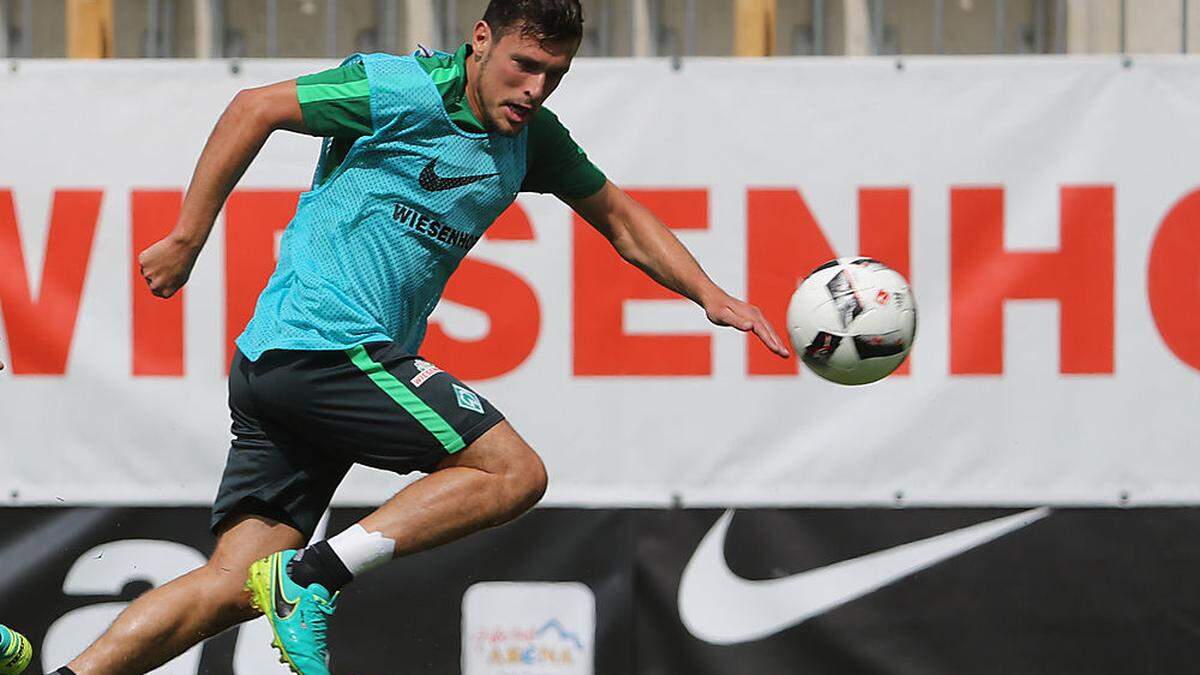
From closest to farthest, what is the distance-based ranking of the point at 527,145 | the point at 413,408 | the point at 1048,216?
the point at 413,408
the point at 527,145
the point at 1048,216

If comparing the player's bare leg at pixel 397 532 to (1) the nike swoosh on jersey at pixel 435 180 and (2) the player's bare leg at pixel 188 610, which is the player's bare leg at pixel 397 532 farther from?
(1) the nike swoosh on jersey at pixel 435 180

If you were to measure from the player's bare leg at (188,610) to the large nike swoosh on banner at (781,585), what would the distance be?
192 centimetres

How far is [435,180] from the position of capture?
4.18 m

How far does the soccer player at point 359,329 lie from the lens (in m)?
3.99

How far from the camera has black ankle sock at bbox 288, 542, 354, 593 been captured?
3916mm

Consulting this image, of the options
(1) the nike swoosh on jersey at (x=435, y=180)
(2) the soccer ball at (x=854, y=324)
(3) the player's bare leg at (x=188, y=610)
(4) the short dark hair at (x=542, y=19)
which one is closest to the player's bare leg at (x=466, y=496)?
(3) the player's bare leg at (x=188, y=610)

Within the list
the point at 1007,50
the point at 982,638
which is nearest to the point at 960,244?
the point at 1007,50

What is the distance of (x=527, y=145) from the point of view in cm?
449

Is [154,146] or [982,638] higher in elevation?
[154,146]

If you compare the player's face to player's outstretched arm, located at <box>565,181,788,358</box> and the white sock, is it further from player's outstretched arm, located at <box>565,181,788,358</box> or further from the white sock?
the white sock

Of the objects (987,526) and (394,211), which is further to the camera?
(987,526)

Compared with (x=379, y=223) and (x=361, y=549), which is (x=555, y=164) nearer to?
(x=379, y=223)

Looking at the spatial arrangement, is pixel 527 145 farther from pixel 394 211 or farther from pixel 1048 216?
pixel 1048 216

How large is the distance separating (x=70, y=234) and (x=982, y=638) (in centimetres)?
355
